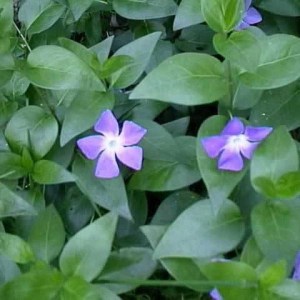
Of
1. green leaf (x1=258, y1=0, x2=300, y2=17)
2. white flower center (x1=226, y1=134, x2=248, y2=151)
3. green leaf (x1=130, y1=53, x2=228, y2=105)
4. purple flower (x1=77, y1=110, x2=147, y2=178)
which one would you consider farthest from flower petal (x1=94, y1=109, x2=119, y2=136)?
green leaf (x1=258, y1=0, x2=300, y2=17)

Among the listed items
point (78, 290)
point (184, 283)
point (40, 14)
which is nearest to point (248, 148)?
point (184, 283)

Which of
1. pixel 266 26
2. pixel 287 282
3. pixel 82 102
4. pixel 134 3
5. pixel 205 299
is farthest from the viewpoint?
pixel 266 26

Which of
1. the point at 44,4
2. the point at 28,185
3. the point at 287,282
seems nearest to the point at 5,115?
the point at 28,185

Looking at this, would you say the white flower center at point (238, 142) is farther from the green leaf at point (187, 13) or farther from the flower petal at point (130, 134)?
the green leaf at point (187, 13)

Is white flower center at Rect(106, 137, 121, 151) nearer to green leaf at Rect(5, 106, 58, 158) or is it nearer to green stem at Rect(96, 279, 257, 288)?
green leaf at Rect(5, 106, 58, 158)

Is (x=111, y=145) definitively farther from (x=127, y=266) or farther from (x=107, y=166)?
(x=127, y=266)

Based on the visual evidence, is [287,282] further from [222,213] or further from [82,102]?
[82,102]

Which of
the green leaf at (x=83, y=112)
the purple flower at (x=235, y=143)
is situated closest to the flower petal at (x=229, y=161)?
the purple flower at (x=235, y=143)

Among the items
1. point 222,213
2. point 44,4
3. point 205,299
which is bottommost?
point 205,299

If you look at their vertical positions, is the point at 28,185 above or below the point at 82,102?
below
